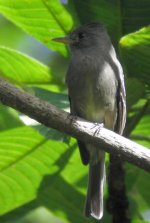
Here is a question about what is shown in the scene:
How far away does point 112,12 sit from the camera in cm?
366

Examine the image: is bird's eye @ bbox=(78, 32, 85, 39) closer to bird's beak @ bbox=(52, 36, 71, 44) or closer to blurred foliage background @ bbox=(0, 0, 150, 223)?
bird's beak @ bbox=(52, 36, 71, 44)

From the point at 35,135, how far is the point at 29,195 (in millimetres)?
358

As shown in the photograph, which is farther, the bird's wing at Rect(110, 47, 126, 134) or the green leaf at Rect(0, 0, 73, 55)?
the bird's wing at Rect(110, 47, 126, 134)

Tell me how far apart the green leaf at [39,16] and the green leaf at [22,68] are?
22cm

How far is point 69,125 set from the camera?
276cm

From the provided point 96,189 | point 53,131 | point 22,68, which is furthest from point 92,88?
point 53,131

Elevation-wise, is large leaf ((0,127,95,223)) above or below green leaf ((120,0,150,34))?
below

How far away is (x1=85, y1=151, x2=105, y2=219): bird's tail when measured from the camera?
352 cm

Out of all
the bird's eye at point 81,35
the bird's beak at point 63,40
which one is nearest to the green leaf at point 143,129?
the bird's beak at point 63,40

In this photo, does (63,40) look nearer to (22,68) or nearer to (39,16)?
(39,16)

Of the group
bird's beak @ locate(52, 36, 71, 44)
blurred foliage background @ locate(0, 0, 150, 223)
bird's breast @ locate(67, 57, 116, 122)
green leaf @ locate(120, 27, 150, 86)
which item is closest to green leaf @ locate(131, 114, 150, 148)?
blurred foliage background @ locate(0, 0, 150, 223)

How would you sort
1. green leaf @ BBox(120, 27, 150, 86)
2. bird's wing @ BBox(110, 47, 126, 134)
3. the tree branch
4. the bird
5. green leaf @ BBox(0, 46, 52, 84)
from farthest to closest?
the bird < bird's wing @ BBox(110, 47, 126, 134) < green leaf @ BBox(0, 46, 52, 84) < green leaf @ BBox(120, 27, 150, 86) < the tree branch

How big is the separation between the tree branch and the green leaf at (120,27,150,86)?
0.62 metres

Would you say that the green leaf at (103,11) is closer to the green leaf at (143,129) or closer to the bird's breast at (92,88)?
the bird's breast at (92,88)
